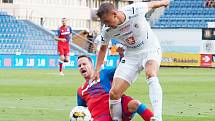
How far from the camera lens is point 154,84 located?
33.0 feet

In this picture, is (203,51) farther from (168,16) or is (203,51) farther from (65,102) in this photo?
(65,102)

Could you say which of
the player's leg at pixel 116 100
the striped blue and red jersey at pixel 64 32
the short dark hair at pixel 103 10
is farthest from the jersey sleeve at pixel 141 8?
the striped blue and red jersey at pixel 64 32

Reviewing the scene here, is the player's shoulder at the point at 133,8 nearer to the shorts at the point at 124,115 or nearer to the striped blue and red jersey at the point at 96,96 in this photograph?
the striped blue and red jersey at the point at 96,96

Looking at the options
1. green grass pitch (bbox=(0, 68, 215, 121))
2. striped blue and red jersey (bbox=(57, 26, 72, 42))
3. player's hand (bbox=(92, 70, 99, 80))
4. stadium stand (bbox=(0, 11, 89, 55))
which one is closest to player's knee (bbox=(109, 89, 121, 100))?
player's hand (bbox=(92, 70, 99, 80))

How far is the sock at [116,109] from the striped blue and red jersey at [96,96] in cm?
19

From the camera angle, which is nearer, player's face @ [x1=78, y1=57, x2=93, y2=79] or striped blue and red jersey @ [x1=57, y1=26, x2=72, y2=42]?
player's face @ [x1=78, y1=57, x2=93, y2=79]

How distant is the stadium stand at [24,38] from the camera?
42.8 m

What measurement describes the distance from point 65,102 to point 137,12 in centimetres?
543

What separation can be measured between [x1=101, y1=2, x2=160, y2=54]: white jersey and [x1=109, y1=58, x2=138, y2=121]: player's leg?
224 mm

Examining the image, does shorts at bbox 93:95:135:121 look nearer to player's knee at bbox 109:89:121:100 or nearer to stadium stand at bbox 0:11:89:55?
player's knee at bbox 109:89:121:100

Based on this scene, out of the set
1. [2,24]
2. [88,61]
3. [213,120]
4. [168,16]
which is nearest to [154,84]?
[88,61]

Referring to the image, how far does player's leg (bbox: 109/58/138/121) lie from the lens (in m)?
10.0

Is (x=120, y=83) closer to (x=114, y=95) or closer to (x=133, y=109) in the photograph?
(x=114, y=95)

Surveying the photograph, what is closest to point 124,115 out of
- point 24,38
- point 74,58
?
point 74,58
